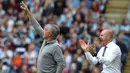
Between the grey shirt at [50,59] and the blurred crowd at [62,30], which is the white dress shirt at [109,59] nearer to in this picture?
the grey shirt at [50,59]

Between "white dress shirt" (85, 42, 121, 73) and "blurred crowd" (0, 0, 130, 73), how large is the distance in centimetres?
737

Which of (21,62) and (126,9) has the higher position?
(126,9)

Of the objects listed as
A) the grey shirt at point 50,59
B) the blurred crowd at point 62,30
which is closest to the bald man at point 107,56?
the grey shirt at point 50,59

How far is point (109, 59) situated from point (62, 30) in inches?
424

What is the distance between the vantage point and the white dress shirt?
9.03 m

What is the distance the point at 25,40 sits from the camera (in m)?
19.3

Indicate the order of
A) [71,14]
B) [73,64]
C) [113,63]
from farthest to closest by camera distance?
[71,14] → [73,64] → [113,63]

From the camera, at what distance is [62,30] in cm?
1975

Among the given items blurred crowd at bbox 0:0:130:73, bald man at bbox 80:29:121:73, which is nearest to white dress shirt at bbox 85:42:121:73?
bald man at bbox 80:29:121:73

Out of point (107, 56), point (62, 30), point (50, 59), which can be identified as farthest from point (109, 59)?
point (62, 30)

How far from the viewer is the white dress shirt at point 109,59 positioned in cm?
903

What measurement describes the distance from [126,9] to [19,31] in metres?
4.64

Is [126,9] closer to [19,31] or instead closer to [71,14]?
[71,14]

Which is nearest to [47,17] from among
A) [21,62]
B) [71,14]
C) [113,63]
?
[71,14]
